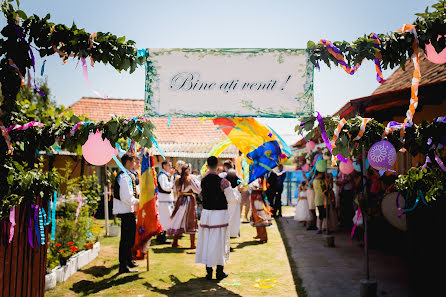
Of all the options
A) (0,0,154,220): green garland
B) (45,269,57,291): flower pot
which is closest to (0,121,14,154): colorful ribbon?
(0,0,154,220): green garland

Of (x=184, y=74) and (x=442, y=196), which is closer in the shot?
(x=184, y=74)

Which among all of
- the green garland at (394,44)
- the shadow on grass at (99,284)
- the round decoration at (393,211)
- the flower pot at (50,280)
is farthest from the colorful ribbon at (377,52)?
the flower pot at (50,280)

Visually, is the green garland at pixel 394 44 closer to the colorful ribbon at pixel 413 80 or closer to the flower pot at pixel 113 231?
the colorful ribbon at pixel 413 80

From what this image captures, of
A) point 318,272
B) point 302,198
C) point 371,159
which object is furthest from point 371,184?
point 371,159

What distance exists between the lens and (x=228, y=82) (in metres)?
4.14

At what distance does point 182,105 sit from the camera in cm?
413

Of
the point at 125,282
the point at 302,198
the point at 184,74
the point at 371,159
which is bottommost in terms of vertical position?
the point at 125,282

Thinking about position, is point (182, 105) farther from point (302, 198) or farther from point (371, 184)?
point (302, 198)

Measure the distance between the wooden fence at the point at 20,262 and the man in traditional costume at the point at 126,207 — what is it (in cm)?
238

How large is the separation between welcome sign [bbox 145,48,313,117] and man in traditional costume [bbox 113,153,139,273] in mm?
2948

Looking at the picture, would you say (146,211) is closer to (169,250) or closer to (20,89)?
(169,250)

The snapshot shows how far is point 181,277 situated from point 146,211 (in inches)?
51.6

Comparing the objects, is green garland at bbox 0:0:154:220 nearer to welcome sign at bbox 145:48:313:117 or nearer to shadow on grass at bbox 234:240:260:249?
welcome sign at bbox 145:48:313:117

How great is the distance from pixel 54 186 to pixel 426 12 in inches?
169
